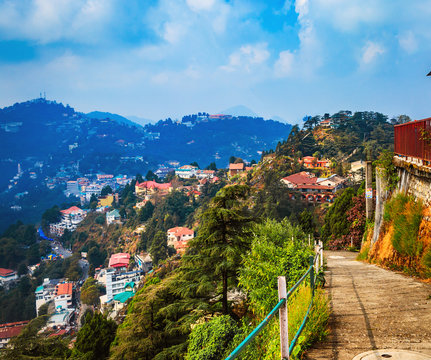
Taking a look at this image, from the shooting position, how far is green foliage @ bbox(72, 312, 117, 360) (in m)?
17.7

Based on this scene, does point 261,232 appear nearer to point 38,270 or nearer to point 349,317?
point 349,317

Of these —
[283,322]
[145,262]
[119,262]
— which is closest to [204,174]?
[119,262]

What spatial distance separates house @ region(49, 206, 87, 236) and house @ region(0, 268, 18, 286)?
2087cm

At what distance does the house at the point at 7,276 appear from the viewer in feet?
223

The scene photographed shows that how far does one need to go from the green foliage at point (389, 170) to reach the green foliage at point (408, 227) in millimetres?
1704

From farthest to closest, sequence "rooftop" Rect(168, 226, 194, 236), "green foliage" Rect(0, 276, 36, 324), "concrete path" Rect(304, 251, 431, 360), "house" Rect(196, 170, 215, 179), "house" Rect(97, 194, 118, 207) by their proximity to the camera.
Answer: "house" Rect(97, 194, 118, 207) → "house" Rect(196, 170, 215, 179) → "rooftop" Rect(168, 226, 194, 236) → "green foliage" Rect(0, 276, 36, 324) → "concrete path" Rect(304, 251, 431, 360)

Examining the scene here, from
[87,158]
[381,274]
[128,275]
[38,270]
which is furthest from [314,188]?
[87,158]

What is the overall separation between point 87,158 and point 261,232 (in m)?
205

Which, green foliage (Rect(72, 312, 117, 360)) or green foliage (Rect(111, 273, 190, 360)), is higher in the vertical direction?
green foliage (Rect(111, 273, 190, 360))

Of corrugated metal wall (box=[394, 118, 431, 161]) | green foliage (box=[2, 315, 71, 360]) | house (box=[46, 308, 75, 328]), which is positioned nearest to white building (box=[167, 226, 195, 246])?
house (box=[46, 308, 75, 328])

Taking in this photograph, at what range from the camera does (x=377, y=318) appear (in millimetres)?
3582

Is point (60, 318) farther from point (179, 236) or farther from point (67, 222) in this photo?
point (67, 222)

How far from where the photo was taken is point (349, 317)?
3.68m

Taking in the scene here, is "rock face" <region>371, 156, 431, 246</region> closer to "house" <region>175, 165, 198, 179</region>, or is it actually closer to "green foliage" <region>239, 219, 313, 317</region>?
"green foliage" <region>239, 219, 313, 317</region>
